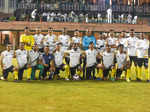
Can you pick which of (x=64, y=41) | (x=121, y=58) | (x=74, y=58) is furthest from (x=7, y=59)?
(x=121, y=58)

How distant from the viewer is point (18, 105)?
27.0 feet

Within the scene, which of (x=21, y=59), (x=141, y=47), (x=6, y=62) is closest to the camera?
(x=21, y=59)

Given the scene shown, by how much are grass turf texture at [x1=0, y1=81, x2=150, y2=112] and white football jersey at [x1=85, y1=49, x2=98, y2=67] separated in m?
1.69

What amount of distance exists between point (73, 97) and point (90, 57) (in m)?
4.56

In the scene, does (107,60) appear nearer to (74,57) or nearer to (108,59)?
(108,59)

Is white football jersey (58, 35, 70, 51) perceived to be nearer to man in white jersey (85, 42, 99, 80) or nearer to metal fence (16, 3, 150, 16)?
man in white jersey (85, 42, 99, 80)

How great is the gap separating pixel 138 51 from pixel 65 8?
31019 millimetres

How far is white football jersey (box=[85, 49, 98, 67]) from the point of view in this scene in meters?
13.8

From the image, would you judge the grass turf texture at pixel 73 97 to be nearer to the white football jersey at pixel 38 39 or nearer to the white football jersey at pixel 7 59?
the white football jersey at pixel 7 59

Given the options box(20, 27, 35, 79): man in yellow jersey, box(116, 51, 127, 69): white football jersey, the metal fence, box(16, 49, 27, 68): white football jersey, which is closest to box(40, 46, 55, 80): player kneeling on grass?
box(20, 27, 35, 79): man in yellow jersey

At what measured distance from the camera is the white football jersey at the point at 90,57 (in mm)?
13828

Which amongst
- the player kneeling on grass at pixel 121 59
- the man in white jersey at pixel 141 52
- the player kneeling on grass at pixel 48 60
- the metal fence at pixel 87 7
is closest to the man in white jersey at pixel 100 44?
the player kneeling on grass at pixel 121 59

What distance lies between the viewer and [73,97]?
9484 millimetres

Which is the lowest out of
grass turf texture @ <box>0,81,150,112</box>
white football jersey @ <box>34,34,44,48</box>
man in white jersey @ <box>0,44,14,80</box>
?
grass turf texture @ <box>0,81,150,112</box>
